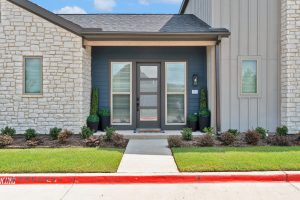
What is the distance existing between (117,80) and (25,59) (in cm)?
346

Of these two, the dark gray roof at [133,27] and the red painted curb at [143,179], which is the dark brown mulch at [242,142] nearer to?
the red painted curb at [143,179]

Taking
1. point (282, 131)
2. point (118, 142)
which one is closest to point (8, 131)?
point (118, 142)

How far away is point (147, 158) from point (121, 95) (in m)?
5.40

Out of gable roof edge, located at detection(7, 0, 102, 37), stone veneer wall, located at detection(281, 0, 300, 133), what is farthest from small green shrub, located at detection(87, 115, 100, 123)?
stone veneer wall, located at detection(281, 0, 300, 133)

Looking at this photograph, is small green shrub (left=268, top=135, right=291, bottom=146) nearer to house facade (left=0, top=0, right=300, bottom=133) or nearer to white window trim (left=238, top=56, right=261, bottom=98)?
house facade (left=0, top=0, right=300, bottom=133)

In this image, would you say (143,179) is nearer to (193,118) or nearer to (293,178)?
(293,178)

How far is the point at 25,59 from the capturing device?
11.8 m

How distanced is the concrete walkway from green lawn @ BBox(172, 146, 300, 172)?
232mm

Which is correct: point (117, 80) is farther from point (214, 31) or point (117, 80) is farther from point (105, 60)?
point (214, 31)

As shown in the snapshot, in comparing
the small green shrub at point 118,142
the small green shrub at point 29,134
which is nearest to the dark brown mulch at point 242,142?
the small green shrub at point 118,142

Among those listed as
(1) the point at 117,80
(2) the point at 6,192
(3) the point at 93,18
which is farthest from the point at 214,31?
(2) the point at 6,192

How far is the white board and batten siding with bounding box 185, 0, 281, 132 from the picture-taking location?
12141 mm

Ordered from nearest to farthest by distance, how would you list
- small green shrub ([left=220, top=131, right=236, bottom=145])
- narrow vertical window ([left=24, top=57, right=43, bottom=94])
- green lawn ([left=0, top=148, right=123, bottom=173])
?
1. green lawn ([left=0, top=148, right=123, bottom=173])
2. small green shrub ([left=220, top=131, right=236, bottom=145])
3. narrow vertical window ([left=24, top=57, right=43, bottom=94])

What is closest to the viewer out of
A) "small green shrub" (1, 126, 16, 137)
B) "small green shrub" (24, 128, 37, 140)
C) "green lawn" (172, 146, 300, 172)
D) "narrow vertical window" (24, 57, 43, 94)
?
"green lawn" (172, 146, 300, 172)
